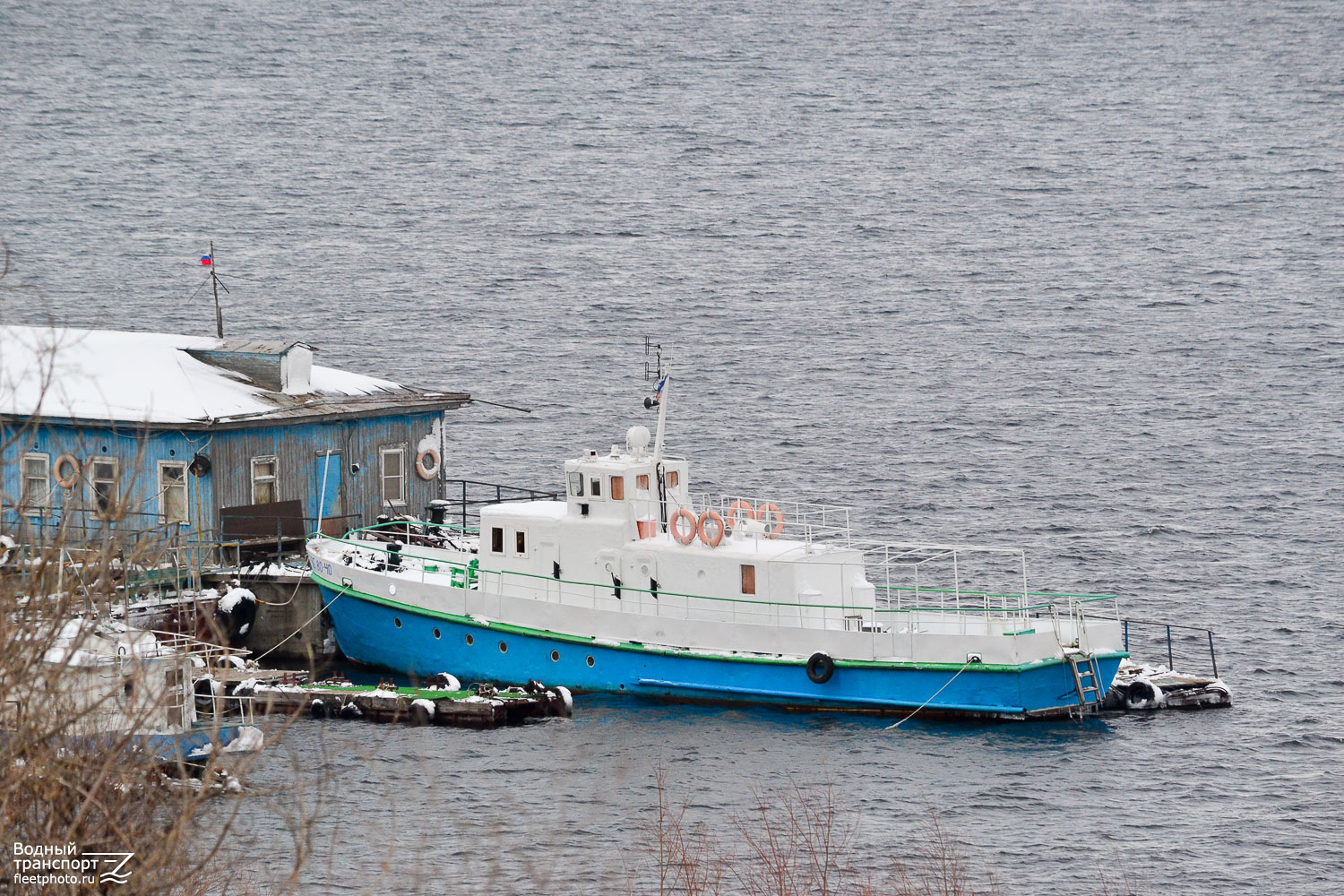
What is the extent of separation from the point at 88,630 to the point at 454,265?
95.0 meters

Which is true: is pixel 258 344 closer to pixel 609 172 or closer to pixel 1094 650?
pixel 1094 650

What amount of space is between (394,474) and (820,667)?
13.4m

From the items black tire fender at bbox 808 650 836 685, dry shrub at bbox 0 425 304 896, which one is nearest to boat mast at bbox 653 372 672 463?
black tire fender at bbox 808 650 836 685

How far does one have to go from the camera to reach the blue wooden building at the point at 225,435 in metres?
43.5

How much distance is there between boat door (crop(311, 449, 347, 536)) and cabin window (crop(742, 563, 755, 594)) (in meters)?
11.1

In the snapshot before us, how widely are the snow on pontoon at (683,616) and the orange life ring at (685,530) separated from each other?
0.08 feet

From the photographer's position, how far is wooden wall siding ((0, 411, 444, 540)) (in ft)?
143

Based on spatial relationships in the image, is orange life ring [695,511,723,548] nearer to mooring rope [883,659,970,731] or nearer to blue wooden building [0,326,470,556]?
mooring rope [883,659,970,731]

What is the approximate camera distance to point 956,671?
127 feet

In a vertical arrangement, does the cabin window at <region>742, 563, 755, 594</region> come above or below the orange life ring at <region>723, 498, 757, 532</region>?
below

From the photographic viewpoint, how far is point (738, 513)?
136ft

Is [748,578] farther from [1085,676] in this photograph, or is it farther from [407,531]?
[407,531]

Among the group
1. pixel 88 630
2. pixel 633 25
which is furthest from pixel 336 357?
pixel 633 25

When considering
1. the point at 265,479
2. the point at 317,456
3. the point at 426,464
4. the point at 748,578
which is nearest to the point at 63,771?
the point at 748,578
